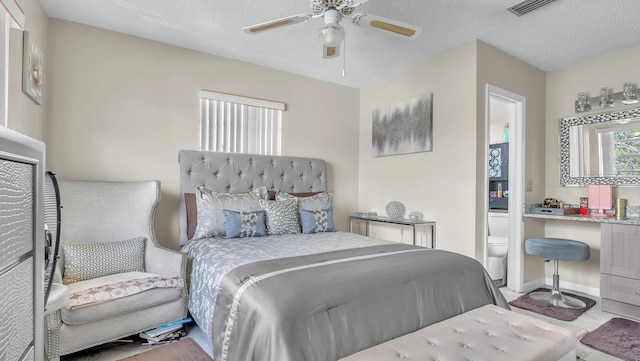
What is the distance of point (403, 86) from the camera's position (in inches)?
156

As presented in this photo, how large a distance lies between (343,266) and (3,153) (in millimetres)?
1531

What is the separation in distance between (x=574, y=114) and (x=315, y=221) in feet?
10.8

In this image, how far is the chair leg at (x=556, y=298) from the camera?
3.15 metres

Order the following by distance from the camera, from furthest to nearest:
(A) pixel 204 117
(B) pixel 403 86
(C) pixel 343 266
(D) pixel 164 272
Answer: (B) pixel 403 86 → (A) pixel 204 117 → (D) pixel 164 272 → (C) pixel 343 266

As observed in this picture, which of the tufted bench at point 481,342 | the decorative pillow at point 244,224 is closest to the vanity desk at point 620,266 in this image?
the tufted bench at point 481,342

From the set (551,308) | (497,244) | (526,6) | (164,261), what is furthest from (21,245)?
(497,244)

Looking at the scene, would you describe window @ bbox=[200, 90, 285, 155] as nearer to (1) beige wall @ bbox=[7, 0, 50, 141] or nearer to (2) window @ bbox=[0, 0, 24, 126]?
(1) beige wall @ bbox=[7, 0, 50, 141]

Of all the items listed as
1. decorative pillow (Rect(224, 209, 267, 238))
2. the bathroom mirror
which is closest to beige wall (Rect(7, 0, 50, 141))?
decorative pillow (Rect(224, 209, 267, 238))

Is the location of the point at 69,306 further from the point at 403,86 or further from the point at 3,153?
the point at 403,86

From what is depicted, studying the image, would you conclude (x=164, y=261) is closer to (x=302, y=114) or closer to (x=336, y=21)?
(x=336, y=21)

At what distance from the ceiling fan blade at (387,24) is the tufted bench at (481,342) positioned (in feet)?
5.91

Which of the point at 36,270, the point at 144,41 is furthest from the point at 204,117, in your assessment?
the point at 36,270

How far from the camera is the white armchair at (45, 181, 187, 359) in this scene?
198cm

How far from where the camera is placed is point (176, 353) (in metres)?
2.20
